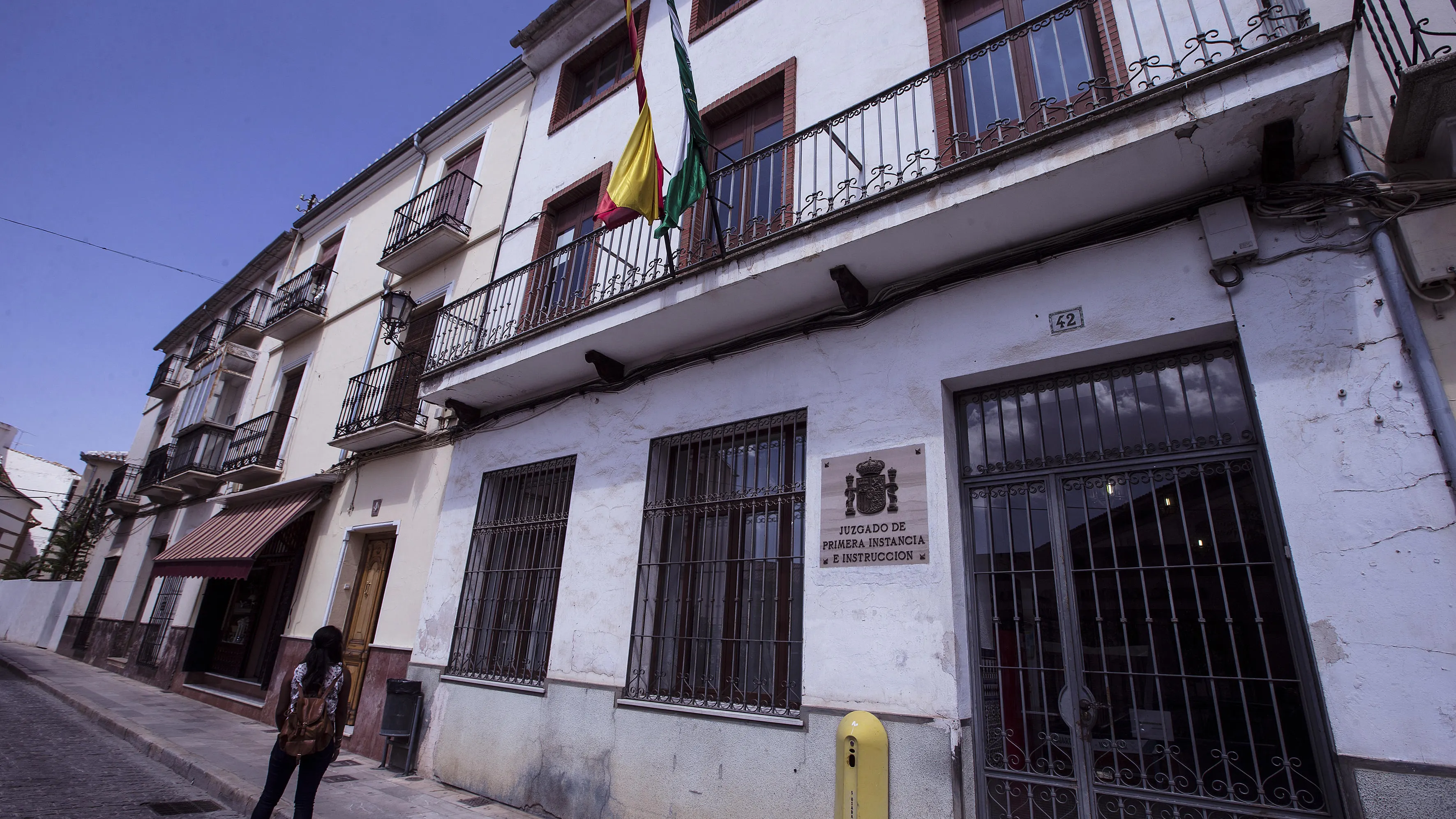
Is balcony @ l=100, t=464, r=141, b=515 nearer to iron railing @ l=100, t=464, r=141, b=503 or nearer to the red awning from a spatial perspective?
iron railing @ l=100, t=464, r=141, b=503

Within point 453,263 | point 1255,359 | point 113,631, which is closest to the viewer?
point 1255,359

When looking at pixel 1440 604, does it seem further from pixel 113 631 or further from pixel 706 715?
pixel 113 631

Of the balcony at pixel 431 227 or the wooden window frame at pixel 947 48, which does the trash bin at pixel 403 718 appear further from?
the wooden window frame at pixel 947 48

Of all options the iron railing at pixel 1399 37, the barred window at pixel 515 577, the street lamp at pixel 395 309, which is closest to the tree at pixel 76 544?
the street lamp at pixel 395 309

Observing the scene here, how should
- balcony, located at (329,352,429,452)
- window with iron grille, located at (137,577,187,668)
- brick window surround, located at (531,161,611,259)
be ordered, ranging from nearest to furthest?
brick window surround, located at (531,161,611,259)
balcony, located at (329,352,429,452)
window with iron grille, located at (137,577,187,668)

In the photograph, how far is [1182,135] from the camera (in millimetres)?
3664

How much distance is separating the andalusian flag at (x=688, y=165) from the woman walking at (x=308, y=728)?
409 centimetres

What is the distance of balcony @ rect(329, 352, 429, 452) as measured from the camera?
8773 mm

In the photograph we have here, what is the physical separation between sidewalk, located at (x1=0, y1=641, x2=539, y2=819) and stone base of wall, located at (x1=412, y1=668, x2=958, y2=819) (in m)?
0.35

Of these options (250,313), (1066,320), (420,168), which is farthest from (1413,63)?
(250,313)

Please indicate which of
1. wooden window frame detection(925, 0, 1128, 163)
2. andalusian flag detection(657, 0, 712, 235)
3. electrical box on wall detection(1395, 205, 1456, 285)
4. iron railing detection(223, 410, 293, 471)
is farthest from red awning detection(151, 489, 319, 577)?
electrical box on wall detection(1395, 205, 1456, 285)

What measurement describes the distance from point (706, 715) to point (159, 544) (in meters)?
15.5

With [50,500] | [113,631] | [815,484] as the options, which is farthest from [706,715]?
[50,500]

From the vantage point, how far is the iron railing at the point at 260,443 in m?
11.6
